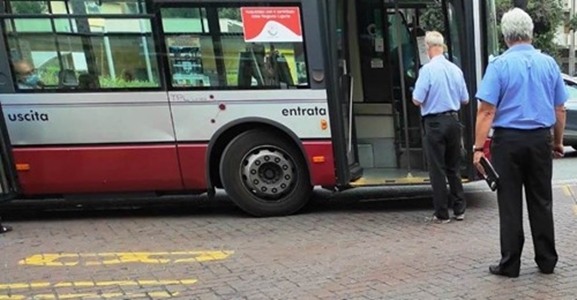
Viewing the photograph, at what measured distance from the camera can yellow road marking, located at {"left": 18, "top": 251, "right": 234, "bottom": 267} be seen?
5711 millimetres

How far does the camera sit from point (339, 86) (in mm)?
7250

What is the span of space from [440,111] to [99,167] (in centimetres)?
370

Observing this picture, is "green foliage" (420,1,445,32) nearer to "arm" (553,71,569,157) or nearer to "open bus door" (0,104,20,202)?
"arm" (553,71,569,157)

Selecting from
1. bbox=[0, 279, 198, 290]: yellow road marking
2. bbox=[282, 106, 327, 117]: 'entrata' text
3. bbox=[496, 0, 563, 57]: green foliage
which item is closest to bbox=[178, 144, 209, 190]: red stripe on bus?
bbox=[282, 106, 327, 117]: 'entrata' text

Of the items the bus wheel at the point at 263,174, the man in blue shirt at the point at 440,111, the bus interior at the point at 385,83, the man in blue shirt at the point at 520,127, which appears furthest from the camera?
the bus interior at the point at 385,83

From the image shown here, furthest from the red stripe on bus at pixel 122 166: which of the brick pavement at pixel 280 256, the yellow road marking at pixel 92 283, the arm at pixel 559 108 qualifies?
the arm at pixel 559 108

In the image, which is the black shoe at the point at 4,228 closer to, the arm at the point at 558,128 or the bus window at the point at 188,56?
the bus window at the point at 188,56

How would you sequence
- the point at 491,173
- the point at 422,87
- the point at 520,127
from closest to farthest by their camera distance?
the point at 520,127, the point at 491,173, the point at 422,87

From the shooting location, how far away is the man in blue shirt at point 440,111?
21.2 feet

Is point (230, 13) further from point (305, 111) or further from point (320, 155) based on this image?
point (320, 155)

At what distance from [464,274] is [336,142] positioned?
258cm

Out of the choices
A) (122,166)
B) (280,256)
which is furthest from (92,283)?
(122,166)

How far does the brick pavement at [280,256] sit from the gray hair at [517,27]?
172 centimetres

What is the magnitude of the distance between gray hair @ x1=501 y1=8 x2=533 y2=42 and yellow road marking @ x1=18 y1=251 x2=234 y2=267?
2921 millimetres
